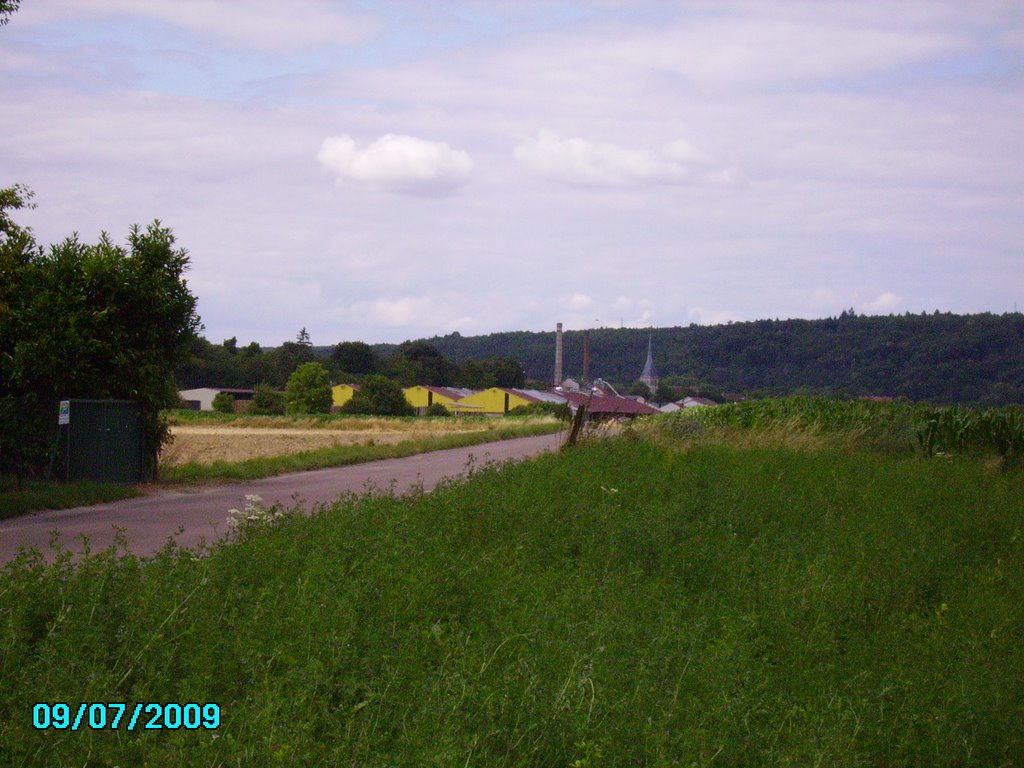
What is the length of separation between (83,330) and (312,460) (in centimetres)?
899

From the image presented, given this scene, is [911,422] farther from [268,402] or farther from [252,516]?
[268,402]

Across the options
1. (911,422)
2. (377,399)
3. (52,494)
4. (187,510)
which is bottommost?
(187,510)

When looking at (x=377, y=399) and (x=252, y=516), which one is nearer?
(x=252, y=516)

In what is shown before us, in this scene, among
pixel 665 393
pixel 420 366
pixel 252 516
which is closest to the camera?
pixel 252 516

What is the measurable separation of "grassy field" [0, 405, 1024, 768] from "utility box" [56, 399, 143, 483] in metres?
9.79

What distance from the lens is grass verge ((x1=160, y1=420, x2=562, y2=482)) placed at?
22.0 m

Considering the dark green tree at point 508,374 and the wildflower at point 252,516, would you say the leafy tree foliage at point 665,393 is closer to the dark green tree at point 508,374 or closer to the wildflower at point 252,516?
the wildflower at point 252,516

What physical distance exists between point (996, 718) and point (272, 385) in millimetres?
95687

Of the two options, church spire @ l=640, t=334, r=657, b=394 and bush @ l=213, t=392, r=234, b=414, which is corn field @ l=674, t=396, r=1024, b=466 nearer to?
church spire @ l=640, t=334, r=657, b=394

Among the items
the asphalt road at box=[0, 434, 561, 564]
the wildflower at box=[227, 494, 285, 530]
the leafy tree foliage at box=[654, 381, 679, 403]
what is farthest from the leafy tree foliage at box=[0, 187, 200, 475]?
the leafy tree foliage at box=[654, 381, 679, 403]

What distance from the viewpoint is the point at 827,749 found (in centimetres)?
527

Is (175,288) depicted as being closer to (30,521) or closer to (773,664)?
(30,521)

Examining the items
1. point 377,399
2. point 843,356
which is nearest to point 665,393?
point 843,356

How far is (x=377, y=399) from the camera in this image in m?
81.1
